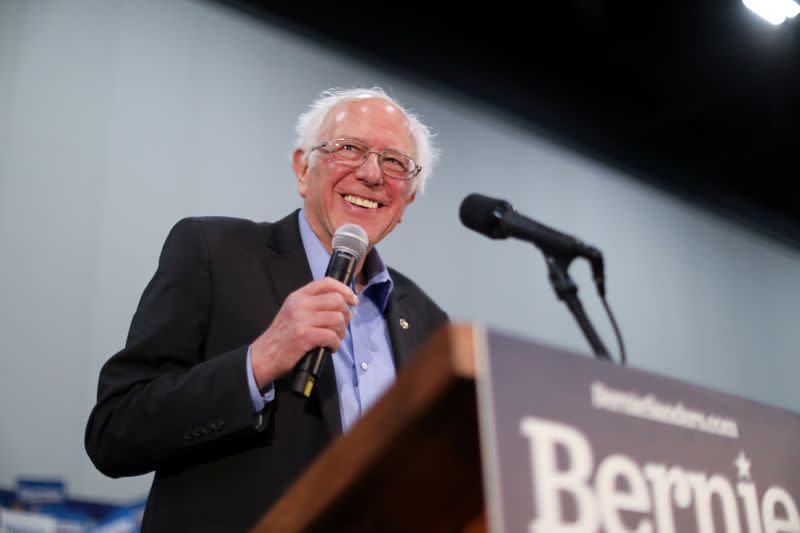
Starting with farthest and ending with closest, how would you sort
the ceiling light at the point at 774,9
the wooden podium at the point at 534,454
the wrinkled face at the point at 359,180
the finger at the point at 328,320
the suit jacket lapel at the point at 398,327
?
the ceiling light at the point at 774,9 → the wrinkled face at the point at 359,180 → the suit jacket lapel at the point at 398,327 → the finger at the point at 328,320 → the wooden podium at the point at 534,454

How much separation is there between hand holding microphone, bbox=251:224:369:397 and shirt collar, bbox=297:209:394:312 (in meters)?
0.51

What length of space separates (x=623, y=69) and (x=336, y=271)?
343 cm

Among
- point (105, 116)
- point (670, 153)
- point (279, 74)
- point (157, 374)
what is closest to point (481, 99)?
point (279, 74)

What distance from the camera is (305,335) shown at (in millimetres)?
1118

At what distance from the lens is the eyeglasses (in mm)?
1793

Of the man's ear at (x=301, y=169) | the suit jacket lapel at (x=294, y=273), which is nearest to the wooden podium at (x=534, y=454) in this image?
the suit jacket lapel at (x=294, y=273)

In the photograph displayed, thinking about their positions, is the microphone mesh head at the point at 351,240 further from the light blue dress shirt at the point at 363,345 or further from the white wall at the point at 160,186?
the white wall at the point at 160,186

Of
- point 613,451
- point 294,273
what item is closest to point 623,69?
point 294,273

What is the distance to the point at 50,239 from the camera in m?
2.48

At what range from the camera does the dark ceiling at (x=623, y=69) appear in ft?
11.9

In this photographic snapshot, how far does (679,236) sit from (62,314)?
3571mm

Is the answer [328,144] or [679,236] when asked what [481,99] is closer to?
[679,236]

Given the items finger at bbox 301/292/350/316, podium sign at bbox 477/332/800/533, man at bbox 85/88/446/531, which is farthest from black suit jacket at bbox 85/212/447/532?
podium sign at bbox 477/332/800/533

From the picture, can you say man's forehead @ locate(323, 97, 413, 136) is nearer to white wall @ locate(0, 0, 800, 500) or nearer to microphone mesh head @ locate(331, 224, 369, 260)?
microphone mesh head @ locate(331, 224, 369, 260)
